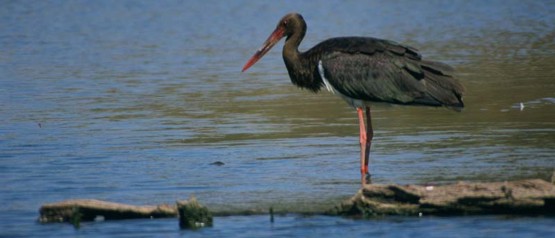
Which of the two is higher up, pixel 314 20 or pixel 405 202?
pixel 314 20

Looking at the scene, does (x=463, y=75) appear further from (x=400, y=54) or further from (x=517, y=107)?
(x=400, y=54)

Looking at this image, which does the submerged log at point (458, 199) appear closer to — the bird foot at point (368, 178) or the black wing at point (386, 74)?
the bird foot at point (368, 178)

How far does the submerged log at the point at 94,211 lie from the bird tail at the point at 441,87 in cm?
287

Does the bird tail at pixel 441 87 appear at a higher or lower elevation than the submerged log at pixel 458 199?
higher

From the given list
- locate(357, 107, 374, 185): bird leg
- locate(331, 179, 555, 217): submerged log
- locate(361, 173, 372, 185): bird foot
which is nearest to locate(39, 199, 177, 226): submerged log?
locate(331, 179, 555, 217): submerged log

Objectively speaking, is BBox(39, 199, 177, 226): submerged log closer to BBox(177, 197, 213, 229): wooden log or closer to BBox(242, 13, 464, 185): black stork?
BBox(177, 197, 213, 229): wooden log

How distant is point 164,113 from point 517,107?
4189 mm

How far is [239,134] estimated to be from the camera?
13039mm

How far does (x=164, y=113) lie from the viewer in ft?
49.0

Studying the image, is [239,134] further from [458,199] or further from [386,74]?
[458,199]

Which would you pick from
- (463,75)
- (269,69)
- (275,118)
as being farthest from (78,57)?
(275,118)

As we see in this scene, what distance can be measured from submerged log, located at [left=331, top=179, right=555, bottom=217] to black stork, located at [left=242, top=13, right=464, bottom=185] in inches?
70.3

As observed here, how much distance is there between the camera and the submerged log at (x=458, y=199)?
8266mm

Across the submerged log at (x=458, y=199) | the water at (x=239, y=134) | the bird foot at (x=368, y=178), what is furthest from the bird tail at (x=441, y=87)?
the submerged log at (x=458, y=199)
